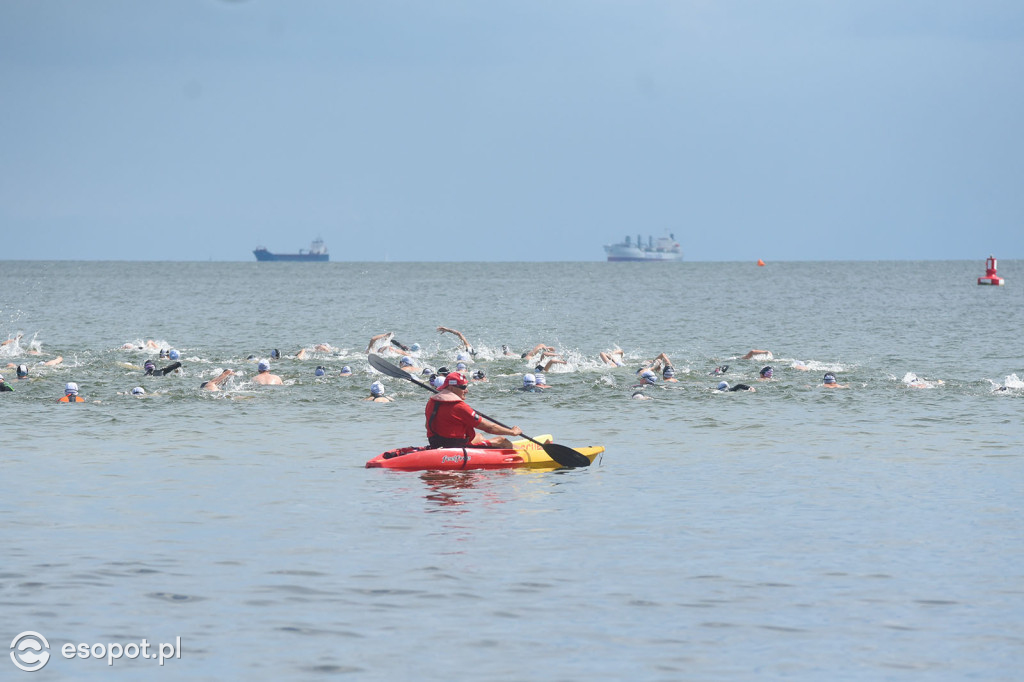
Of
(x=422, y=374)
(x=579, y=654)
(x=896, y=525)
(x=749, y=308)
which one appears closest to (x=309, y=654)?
(x=579, y=654)

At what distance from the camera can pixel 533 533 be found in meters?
15.7

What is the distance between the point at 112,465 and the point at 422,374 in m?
12.8

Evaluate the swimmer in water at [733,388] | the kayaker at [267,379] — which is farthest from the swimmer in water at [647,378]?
the kayaker at [267,379]

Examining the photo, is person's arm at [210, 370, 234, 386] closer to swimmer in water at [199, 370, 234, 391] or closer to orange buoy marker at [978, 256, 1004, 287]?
swimmer in water at [199, 370, 234, 391]

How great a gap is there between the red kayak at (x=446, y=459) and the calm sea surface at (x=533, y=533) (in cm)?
47

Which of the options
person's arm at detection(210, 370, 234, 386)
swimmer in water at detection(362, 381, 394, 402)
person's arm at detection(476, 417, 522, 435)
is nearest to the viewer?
person's arm at detection(476, 417, 522, 435)

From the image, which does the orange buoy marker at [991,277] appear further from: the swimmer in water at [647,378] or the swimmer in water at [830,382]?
the swimmer in water at [647,378]

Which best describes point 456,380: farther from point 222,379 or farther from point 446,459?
point 222,379

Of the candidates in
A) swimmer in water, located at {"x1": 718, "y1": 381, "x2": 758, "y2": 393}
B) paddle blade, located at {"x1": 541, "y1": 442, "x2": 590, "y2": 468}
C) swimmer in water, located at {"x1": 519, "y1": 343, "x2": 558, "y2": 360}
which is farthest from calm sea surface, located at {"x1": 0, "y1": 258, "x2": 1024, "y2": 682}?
swimmer in water, located at {"x1": 519, "y1": 343, "x2": 558, "y2": 360}

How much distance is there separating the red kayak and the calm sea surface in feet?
1.54

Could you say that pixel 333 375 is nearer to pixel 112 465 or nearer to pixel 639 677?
pixel 112 465

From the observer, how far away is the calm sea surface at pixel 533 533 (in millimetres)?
11031

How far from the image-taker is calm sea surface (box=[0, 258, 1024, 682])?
11031 millimetres

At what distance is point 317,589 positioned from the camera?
12.9 metres
